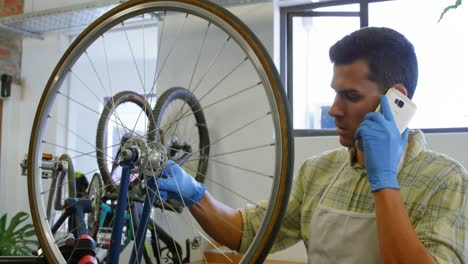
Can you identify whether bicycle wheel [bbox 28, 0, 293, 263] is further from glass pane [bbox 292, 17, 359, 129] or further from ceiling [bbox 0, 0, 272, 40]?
glass pane [bbox 292, 17, 359, 129]

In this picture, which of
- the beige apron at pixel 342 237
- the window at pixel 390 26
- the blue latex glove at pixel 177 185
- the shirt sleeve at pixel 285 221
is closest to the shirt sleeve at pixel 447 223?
the beige apron at pixel 342 237

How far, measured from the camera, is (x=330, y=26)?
8.89ft

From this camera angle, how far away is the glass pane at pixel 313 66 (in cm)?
268

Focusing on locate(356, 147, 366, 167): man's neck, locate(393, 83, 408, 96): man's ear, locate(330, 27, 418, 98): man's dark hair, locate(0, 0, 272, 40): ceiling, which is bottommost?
locate(356, 147, 366, 167): man's neck

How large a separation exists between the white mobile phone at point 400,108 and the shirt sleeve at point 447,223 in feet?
0.46

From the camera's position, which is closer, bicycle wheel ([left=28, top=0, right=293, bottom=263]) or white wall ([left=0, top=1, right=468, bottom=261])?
bicycle wheel ([left=28, top=0, right=293, bottom=263])

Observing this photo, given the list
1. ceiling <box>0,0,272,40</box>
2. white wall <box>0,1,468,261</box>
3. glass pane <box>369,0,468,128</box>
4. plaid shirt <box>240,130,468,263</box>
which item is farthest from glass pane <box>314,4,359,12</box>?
white wall <box>0,1,468,261</box>

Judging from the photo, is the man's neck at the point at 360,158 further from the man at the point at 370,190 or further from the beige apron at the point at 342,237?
the beige apron at the point at 342,237

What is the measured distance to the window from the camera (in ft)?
7.98

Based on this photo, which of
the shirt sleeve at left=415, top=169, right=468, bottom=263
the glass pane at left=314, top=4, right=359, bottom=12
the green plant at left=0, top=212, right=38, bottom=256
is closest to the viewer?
the shirt sleeve at left=415, top=169, right=468, bottom=263

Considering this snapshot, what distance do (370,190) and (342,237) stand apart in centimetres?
12

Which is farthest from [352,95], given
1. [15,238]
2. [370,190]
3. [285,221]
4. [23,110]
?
[23,110]

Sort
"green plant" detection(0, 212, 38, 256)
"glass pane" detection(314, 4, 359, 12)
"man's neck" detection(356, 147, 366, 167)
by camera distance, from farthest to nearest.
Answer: "green plant" detection(0, 212, 38, 256) < "glass pane" detection(314, 4, 359, 12) < "man's neck" detection(356, 147, 366, 167)

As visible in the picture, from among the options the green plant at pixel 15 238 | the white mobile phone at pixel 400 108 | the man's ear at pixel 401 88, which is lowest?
the green plant at pixel 15 238
